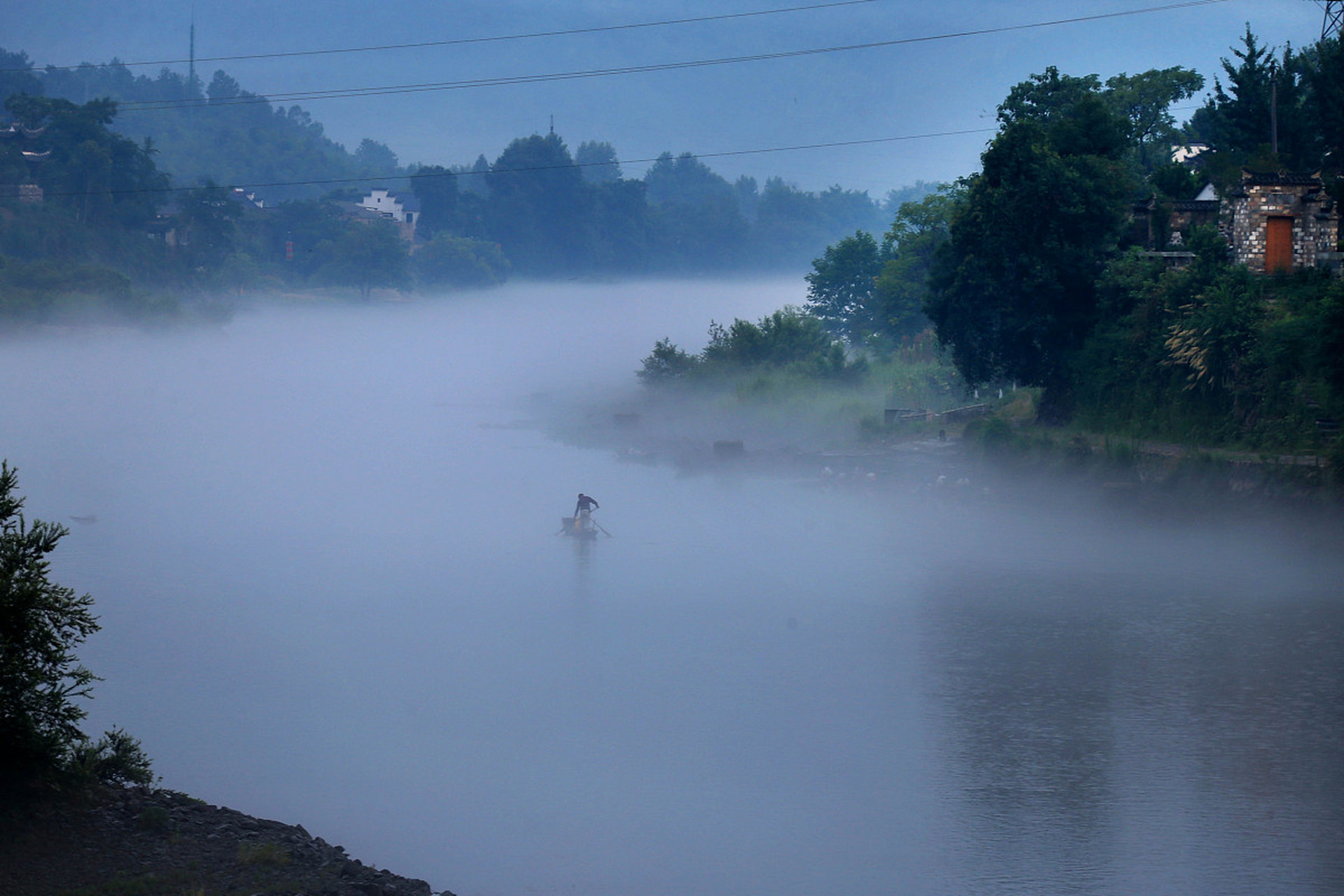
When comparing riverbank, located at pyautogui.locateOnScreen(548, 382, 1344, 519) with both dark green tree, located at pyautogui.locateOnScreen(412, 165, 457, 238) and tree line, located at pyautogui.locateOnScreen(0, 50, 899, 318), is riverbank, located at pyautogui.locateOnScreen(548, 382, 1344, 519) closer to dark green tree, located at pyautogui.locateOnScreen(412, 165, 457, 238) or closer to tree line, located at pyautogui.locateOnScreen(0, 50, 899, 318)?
tree line, located at pyautogui.locateOnScreen(0, 50, 899, 318)

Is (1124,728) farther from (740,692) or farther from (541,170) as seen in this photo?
(541,170)

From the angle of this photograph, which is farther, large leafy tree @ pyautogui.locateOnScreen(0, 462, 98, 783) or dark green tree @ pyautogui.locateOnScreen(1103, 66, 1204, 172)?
dark green tree @ pyautogui.locateOnScreen(1103, 66, 1204, 172)

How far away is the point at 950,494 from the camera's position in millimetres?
42312

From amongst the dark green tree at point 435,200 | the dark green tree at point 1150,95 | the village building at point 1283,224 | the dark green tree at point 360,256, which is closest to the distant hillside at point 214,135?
the dark green tree at point 435,200

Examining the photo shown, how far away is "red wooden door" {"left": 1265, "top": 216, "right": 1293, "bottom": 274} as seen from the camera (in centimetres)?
3916

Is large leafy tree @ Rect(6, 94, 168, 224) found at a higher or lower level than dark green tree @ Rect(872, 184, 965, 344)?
higher

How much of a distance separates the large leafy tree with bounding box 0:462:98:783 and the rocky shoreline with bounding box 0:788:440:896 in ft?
1.62

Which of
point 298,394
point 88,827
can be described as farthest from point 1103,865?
point 298,394

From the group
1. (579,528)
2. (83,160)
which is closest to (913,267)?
(579,528)

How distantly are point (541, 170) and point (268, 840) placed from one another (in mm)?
149185

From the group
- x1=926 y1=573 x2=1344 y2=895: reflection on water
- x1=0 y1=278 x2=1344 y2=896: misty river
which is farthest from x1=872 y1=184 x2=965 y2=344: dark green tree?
x1=926 y1=573 x2=1344 y2=895: reflection on water

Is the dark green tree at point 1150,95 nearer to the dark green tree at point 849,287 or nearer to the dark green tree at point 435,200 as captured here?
the dark green tree at point 849,287

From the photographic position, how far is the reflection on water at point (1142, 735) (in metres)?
16.8

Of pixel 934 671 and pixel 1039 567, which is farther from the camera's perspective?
pixel 1039 567
